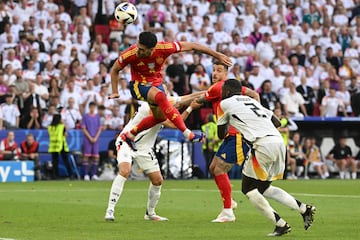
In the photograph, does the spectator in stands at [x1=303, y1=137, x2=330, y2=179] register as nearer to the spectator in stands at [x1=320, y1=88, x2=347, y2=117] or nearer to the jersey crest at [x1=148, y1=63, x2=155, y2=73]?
the spectator in stands at [x1=320, y1=88, x2=347, y2=117]

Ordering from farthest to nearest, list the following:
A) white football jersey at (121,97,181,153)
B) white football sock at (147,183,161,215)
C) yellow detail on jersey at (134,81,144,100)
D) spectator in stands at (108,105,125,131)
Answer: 1. spectator in stands at (108,105,125,131)
2. white football jersey at (121,97,181,153)
3. yellow detail on jersey at (134,81,144,100)
4. white football sock at (147,183,161,215)

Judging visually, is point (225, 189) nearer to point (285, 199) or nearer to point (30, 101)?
point (285, 199)

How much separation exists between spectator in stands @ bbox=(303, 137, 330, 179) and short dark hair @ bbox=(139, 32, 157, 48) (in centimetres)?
1692

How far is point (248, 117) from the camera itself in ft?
41.7

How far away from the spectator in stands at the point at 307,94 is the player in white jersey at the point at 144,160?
16.6m

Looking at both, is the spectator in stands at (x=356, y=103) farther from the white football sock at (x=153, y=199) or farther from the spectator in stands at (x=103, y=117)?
the white football sock at (x=153, y=199)

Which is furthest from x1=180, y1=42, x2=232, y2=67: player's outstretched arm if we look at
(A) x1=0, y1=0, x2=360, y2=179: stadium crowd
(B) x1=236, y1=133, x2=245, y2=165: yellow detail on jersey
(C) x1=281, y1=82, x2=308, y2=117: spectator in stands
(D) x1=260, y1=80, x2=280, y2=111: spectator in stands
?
(C) x1=281, y1=82, x2=308, y2=117: spectator in stands

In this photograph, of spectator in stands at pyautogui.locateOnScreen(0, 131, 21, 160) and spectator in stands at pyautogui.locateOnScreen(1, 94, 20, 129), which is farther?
spectator in stands at pyautogui.locateOnScreen(1, 94, 20, 129)

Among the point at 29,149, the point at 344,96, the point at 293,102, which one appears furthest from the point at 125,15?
the point at 344,96

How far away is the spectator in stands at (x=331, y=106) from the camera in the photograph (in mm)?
32188

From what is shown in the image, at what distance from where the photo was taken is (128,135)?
15.8 m

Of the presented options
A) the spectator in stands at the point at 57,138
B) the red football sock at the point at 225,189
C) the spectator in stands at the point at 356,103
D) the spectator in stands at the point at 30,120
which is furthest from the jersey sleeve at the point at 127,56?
the spectator in stands at the point at 356,103

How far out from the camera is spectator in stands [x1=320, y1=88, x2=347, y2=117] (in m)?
32.2

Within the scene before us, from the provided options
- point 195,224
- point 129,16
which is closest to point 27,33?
point 129,16
